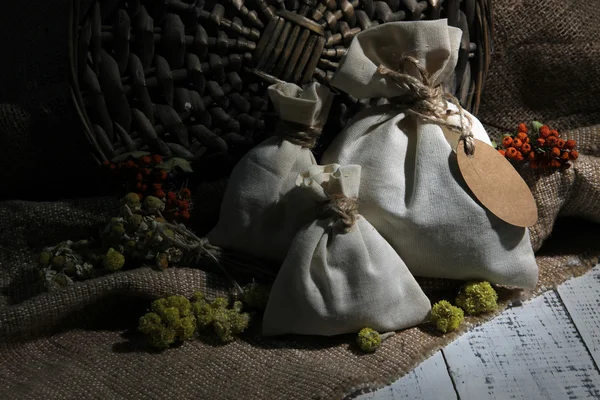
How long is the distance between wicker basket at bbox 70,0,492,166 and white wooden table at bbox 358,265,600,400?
0.39m

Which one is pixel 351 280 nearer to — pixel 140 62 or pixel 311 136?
pixel 311 136

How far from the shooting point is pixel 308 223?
0.95 metres

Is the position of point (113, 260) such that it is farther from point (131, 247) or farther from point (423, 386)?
point (423, 386)

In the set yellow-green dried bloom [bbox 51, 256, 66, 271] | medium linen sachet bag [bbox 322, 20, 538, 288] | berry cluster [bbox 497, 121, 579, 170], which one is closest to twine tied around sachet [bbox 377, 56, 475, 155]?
medium linen sachet bag [bbox 322, 20, 538, 288]

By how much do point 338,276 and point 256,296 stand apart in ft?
0.44

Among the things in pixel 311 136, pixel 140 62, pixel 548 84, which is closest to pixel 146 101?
pixel 140 62

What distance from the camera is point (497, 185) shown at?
96 centimetres

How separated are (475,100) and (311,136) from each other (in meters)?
0.36

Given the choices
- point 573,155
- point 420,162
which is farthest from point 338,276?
point 573,155

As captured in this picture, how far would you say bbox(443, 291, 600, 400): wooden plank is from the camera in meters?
0.87

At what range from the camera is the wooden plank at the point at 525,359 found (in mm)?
866

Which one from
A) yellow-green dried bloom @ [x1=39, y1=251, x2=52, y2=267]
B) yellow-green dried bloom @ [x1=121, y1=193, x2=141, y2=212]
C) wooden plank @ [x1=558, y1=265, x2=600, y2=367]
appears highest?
wooden plank @ [x1=558, y1=265, x2=600, y2=367]

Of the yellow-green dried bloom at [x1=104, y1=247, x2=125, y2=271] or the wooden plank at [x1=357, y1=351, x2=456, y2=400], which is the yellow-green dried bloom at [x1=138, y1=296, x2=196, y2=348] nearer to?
the yellow-green dried bloom at [x1=104, y1=247, x2=125, y2=271]

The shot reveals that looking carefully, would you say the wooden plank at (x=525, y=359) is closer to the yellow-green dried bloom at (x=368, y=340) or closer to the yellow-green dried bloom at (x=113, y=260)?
the yellow-green dried bloom at (x=368, y=340)
